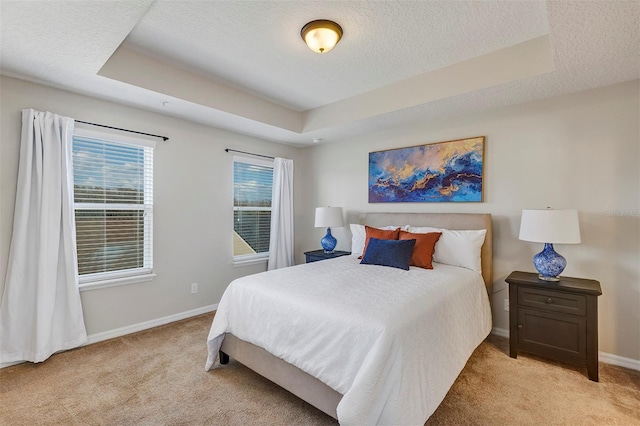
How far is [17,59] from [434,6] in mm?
2959

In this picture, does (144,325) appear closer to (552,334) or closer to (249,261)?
(249,261)

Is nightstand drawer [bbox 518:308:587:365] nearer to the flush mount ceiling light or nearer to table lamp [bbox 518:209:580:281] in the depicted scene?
table lamp [bbox 518:209:580:281]

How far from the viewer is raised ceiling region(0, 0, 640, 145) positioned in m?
1.79

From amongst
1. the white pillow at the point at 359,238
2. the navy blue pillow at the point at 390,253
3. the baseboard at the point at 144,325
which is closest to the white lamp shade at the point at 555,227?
the navy blue pillow at the point at 390,253

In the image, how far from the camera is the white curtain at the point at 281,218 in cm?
438

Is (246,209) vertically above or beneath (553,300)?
above

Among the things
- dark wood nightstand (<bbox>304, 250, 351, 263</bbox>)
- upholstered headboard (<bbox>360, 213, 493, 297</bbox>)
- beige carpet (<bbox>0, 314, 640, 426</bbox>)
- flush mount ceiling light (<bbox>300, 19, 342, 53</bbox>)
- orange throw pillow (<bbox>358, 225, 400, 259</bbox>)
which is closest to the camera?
beige carpet (<bbox>0, 314, 640, 426</bbox>)

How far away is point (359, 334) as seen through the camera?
1.52 meters

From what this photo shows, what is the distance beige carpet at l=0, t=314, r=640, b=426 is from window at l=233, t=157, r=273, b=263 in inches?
70.5

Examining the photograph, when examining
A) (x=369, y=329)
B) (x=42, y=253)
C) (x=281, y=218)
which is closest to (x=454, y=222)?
(x=369, y=329)

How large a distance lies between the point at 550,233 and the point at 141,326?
3.94m

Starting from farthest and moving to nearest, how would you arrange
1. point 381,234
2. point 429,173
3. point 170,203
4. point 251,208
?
point 251,208 → point 429,173 → point 170,203 → point 381,234

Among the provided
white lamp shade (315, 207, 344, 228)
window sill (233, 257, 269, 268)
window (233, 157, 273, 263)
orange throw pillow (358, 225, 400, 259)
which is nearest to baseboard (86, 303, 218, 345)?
window sill (233, 257, 269, 268)

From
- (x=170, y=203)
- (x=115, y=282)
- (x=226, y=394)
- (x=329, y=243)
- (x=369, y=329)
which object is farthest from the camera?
(x=329, y=243)
